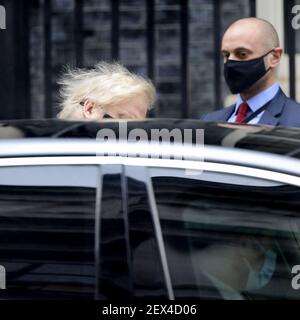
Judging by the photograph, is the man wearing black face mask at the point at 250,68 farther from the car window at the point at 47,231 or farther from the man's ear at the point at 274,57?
the car window at the point at 47,231

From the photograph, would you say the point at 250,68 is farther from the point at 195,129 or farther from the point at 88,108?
the point at 195,129

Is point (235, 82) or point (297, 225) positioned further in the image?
point (235, 82)

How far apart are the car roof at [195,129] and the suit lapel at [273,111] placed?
4.40 ft

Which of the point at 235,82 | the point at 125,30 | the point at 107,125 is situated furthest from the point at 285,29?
the point at 107,125

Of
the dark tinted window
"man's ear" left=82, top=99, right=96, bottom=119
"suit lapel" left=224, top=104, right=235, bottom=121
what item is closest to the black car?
the dark tinted window

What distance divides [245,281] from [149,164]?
0.42 metres

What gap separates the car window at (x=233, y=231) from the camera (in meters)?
2.79

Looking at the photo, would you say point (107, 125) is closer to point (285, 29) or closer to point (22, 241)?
point (22, 241)

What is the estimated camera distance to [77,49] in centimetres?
714

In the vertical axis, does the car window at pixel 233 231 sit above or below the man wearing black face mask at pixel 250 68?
below

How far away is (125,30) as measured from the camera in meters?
7.38

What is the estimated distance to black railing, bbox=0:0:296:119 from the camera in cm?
699

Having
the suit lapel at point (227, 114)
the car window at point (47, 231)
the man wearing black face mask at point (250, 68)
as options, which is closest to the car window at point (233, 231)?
the car window at point (47, 231)
